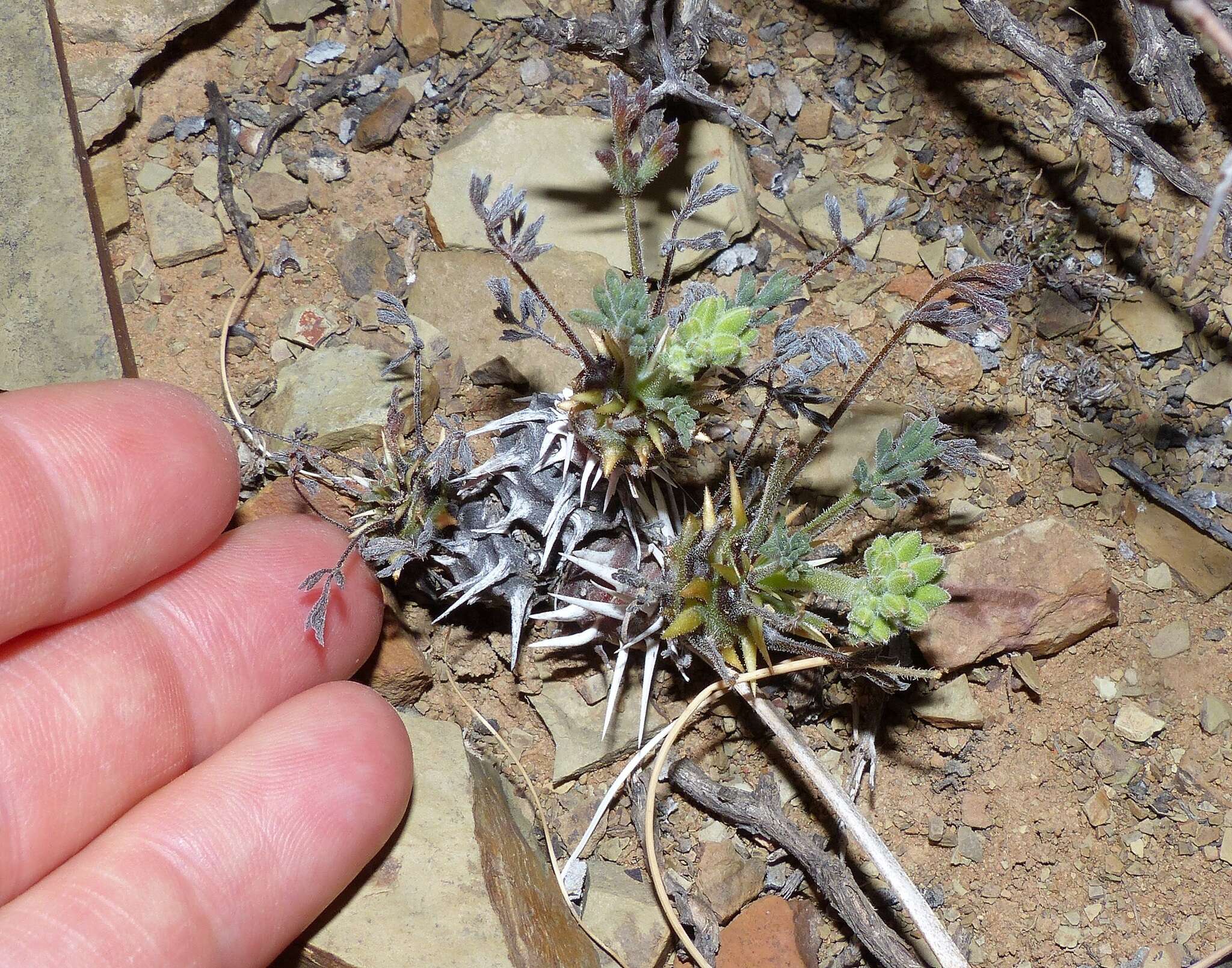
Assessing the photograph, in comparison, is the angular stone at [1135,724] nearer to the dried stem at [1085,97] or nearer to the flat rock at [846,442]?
the flat rock at [846,442]

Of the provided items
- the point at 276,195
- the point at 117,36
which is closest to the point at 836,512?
the point at 276,195

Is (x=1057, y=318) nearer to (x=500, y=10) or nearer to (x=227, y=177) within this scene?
(x=500, y=10)

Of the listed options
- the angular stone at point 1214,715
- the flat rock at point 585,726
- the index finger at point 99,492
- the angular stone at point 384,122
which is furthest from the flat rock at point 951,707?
the angular stone at point 384,122

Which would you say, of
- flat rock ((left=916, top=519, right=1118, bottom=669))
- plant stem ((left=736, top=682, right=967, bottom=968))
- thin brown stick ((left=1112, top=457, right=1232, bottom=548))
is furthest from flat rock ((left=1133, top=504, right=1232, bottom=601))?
plant stem ((left=736, top=682, right=967, bottom=968))

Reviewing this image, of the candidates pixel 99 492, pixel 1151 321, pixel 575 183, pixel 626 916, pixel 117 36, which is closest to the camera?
pixel 99 492

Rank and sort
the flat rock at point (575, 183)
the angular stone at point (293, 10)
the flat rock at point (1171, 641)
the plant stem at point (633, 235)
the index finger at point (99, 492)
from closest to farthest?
the index finger at point (99, 492) → the plant stem at point (633, 235) → the flat rock at point (1171, 641) → the flat rock at point (575, 183) → the angular stone at point (293, 10)

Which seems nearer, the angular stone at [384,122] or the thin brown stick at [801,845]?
the thin brown stick at [801,845]
